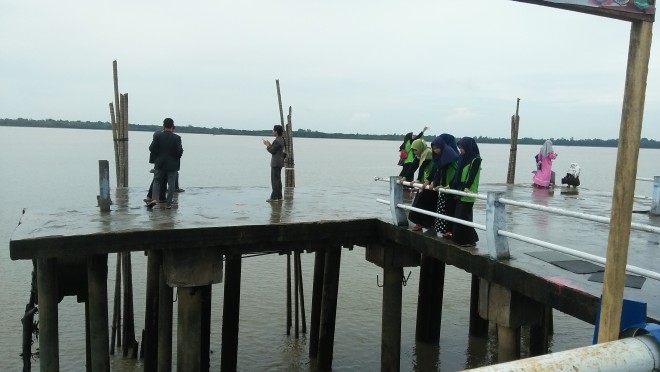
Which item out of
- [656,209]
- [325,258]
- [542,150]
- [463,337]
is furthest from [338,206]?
[542,150]

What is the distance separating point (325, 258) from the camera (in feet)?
35.4

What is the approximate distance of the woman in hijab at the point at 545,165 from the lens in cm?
1573

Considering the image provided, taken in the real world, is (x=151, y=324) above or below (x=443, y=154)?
below

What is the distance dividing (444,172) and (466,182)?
0.63 m

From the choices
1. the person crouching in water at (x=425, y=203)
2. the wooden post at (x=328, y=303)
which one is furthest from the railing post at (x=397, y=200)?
the wooden post at (x=328, y=303)

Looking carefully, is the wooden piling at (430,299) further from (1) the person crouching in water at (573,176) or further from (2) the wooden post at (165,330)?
(1) the person crouching in water at (573,176)

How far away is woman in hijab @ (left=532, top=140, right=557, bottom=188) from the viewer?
15734mm

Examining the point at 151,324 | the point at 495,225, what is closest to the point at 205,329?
the point at 151,324

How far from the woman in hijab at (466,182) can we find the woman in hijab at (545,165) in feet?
31.1

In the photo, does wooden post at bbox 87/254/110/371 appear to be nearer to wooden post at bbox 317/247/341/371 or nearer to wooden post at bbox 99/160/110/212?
wooden post at bbox 99/160/110/212

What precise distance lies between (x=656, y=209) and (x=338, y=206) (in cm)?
572

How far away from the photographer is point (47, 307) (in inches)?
282

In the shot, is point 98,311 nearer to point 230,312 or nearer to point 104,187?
point 104,187

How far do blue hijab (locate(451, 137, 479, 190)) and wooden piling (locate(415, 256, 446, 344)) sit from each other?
14.7 ft
